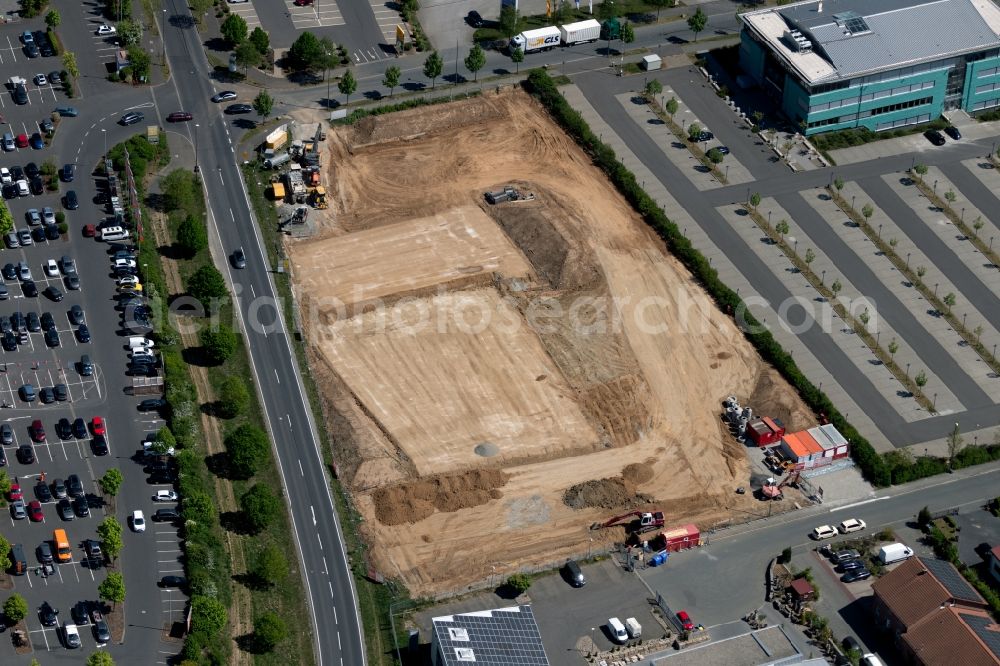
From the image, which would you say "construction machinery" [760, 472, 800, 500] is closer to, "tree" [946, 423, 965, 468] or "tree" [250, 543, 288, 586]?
"tree" [946, 423, 965, 468]

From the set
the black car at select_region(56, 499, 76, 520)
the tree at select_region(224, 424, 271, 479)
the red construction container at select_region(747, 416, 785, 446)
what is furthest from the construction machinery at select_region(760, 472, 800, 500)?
the black car at select_region(56, 499, 76, 520)

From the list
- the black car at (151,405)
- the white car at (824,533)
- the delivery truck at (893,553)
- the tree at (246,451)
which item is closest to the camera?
the delivery truck at (893,553)

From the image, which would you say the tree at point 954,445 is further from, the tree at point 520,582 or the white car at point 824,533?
the tree at point 520,582

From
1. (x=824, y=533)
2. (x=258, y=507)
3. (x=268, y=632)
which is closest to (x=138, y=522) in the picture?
(x=258, y=507)

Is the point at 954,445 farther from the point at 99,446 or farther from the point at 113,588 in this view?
the point at 99,446

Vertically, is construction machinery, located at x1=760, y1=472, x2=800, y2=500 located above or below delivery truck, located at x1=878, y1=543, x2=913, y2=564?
above

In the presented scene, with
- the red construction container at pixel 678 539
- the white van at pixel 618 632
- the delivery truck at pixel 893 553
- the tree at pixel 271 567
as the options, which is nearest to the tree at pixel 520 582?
the white van at pixel 618 632
